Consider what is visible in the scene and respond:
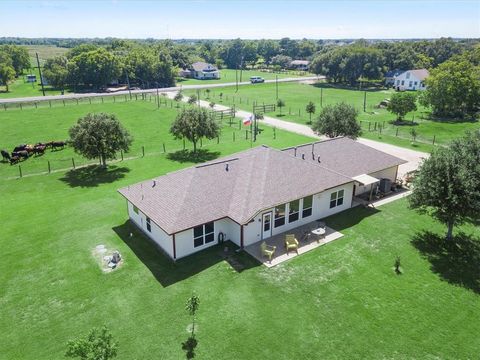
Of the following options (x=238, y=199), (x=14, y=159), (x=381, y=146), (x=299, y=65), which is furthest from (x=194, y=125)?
(x=299, y=65)

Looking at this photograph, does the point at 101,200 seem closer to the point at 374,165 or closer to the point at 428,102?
the point at 374,165

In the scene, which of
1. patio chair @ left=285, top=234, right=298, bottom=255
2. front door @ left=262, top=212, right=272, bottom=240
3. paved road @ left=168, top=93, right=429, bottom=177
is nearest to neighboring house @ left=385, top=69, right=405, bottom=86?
paved road @ left=168, top=93, right=429, bottom=177

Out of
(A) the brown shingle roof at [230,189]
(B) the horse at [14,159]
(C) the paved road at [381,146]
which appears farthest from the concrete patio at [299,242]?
(B) the horse at [14,159]

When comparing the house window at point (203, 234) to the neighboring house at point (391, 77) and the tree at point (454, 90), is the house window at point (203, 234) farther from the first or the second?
the neighboring house at point (391, 77)

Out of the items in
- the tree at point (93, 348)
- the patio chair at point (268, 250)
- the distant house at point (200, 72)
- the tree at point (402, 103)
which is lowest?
the patio chair at point (268, 250)

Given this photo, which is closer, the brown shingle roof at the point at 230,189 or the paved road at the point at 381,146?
the brown shingle roof at the point at 230,189

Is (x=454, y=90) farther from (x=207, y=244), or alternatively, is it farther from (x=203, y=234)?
(x=203, y=234)
